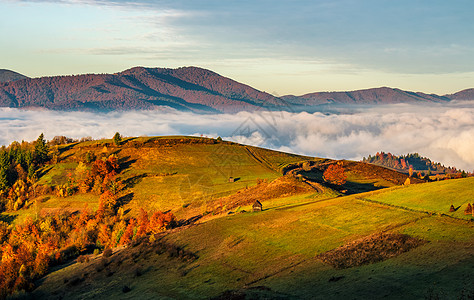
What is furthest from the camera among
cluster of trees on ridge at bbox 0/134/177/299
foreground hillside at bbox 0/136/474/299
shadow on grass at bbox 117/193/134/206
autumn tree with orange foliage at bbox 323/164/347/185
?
shadow on grass at bbox 117/193/134/206

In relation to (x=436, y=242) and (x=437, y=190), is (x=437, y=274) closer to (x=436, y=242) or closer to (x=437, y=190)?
(x=436, y=242)

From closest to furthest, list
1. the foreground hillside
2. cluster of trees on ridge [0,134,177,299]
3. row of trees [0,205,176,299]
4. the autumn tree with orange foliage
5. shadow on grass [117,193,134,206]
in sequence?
1. the foreground hillside
2. row of trees [0,205,176,299]
3. cluster of trees on ridge [0,134,177,299]
4. the autumn tree with orange foliage
5. shadow on grass [117,193,134,206]

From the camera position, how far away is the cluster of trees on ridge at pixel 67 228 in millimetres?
105438

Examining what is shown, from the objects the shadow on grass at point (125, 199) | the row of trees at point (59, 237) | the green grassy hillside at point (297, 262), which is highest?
the green grassy hillside at point (297, 262)

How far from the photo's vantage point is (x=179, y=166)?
19738 cm

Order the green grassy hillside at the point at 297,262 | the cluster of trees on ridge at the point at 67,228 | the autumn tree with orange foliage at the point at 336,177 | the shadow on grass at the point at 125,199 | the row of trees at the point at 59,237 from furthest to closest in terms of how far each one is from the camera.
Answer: the shadow on grass at the point at 125,199
the autumn tree with orange foliage at the point at 336,177
the cluster of trees on ridge at the point at 67,228
the row of trees at the point at 59,237
the green grassy hillside at the point at 297,262

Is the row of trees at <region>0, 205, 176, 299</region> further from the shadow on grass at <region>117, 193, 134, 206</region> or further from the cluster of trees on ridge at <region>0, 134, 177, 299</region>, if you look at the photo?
the shadow on grass at <region>117, 193, 134, 206</region>

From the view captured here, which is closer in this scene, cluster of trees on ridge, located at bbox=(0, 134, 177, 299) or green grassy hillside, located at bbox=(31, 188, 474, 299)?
green grassy hillside, located at bbox=(31, 188, 474, 299)

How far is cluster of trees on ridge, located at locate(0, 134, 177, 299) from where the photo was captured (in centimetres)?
10544

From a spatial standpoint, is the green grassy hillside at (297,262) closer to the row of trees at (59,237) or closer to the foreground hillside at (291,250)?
the foreground hillside at (291,250)

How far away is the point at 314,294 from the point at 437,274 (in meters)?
13.7

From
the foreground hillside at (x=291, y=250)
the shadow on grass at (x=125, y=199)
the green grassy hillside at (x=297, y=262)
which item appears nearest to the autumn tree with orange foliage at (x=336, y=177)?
the foreground hillside at (x=291, y=250)

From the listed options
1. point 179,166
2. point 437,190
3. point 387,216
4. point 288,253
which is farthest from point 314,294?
point 179,166

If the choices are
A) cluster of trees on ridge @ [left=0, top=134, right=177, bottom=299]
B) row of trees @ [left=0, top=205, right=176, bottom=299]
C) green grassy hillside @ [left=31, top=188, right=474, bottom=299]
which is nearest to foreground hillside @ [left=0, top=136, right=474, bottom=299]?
green grassy hillside @ [left=31, top=188, right=474, bottom=299]
